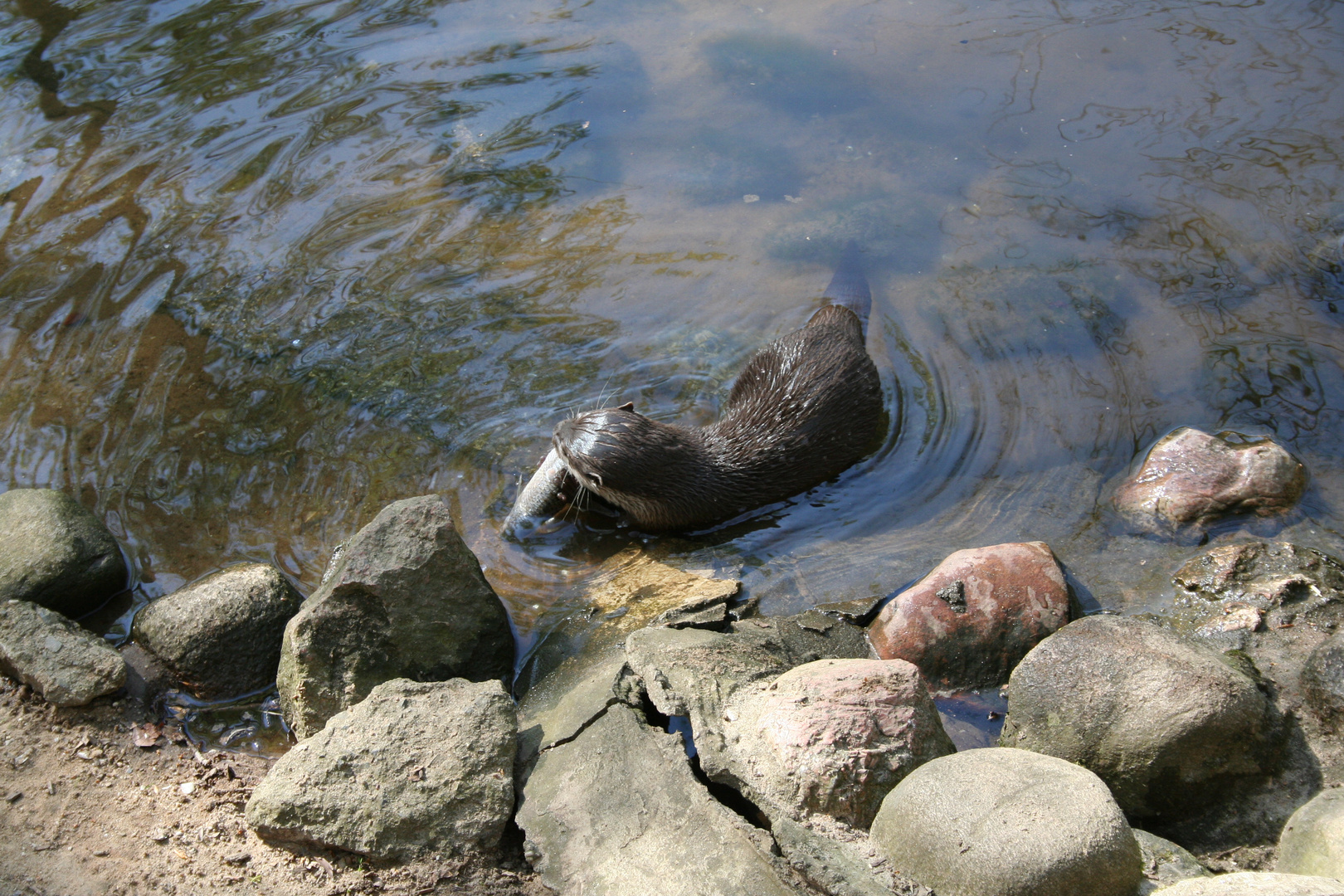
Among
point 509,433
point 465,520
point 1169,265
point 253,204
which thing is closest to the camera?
point 465,520

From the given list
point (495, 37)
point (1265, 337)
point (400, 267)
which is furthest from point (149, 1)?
point (1265, 337)

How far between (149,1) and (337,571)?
6197 mm

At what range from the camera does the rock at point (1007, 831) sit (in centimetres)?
184

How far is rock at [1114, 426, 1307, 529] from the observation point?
3199mm

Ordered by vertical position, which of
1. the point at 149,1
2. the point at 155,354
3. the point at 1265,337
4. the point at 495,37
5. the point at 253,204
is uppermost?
the point at 149,1

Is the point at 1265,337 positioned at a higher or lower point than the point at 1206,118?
lower

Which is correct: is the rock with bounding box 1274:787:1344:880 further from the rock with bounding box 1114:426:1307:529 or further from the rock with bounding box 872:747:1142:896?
the rock with bounding box 1114:426:1307:529

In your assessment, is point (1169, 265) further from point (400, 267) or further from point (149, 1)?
point (149, 1)

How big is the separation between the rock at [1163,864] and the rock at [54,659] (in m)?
2.87

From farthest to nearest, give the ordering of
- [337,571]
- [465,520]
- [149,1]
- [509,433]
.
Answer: [149,1], [509,433], [465,520], [337,571]

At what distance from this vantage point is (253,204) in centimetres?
512

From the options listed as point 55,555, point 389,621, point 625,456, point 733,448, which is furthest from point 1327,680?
point 55,555

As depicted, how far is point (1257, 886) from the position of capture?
5.64 feet

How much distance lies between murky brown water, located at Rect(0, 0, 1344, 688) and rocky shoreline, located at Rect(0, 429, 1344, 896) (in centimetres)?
31
